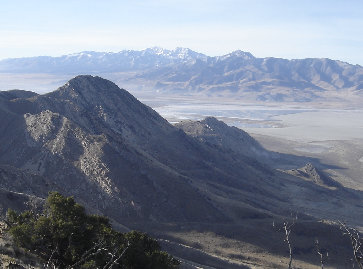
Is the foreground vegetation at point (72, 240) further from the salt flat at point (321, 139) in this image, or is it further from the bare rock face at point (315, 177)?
the salt flat at point (321, 139)

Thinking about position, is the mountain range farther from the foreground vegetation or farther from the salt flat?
the salt flat

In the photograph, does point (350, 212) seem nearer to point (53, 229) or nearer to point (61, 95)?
point (61, 95)

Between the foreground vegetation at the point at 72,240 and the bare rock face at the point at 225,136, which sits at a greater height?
the foreground vegetation at the point at 72,240

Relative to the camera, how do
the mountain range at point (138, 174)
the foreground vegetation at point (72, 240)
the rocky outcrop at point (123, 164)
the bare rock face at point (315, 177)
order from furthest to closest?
the bare rock face at point (315, 177) → the rocky outcrop at point (123, 164) → the mountain range at point (138, 174) → the foreground vegetation at point (72, 240)

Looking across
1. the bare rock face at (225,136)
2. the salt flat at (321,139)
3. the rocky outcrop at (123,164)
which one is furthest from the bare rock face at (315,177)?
the bare rock face at (225,136)

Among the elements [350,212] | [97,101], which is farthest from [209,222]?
[97,101]

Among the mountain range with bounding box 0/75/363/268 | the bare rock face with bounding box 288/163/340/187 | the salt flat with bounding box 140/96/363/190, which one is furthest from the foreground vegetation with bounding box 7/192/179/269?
the salt flat with bounding box 140/96/363/190
